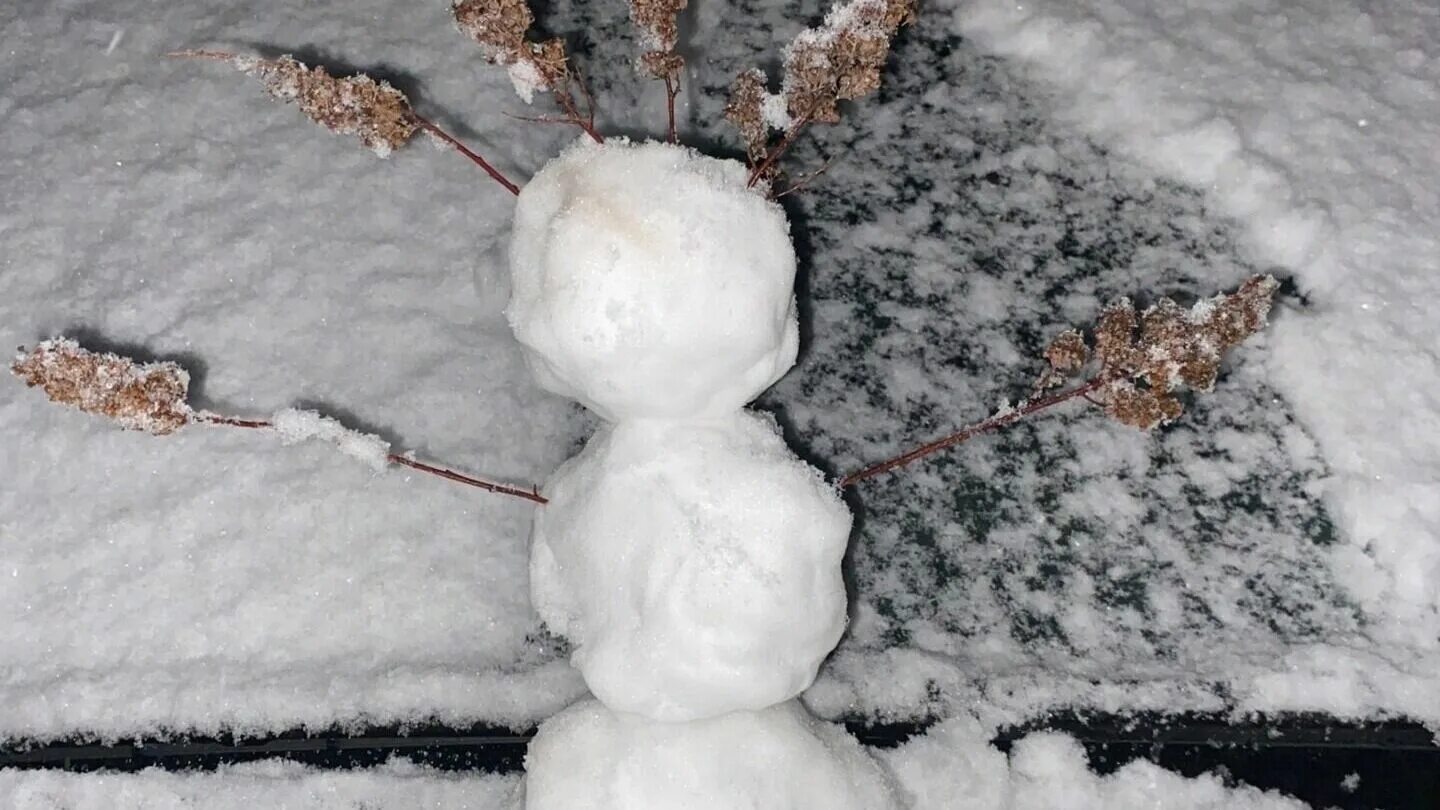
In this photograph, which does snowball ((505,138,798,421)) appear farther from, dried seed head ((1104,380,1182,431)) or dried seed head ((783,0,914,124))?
dried seed head ((1104,380,1182,431))

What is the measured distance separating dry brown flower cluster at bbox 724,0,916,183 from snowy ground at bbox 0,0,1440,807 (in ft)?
1.23

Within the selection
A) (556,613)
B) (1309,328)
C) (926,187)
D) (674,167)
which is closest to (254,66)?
(674,167)

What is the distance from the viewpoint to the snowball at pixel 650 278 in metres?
0.73

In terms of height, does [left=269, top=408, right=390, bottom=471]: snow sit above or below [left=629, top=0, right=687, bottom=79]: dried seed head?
below

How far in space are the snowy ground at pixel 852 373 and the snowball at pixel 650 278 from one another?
336 millimetres

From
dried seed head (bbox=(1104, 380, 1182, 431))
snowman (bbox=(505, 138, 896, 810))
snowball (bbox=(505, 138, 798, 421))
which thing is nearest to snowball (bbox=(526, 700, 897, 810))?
snowman (bbox=(505, 138, 896, 810))

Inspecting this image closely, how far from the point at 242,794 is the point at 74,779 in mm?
148

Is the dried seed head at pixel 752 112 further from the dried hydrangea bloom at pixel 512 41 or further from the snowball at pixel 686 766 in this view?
the snowball at pixel 686 766

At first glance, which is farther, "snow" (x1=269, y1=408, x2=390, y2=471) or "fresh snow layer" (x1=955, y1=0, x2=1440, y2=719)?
"fresh snow layer" (x1=955, y1=0, x2=1440, y2=719)

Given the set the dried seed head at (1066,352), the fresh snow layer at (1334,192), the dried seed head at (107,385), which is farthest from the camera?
the fresh snow layer at (1334,192)

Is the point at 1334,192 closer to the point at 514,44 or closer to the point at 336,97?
the point at 514,44

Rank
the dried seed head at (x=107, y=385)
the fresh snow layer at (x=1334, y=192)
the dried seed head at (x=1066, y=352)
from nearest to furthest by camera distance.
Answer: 1. the dried seed head at (x=107, y=385)
2. the dried seed head at (x=1066, y=352)
3. the fresh snow layer at (x=1334, y=192)

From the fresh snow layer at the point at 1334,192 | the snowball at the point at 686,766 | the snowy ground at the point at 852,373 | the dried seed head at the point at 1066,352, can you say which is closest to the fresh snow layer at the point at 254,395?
the snowy ground at the point at 852,373

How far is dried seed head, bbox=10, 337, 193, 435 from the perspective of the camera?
712mm
